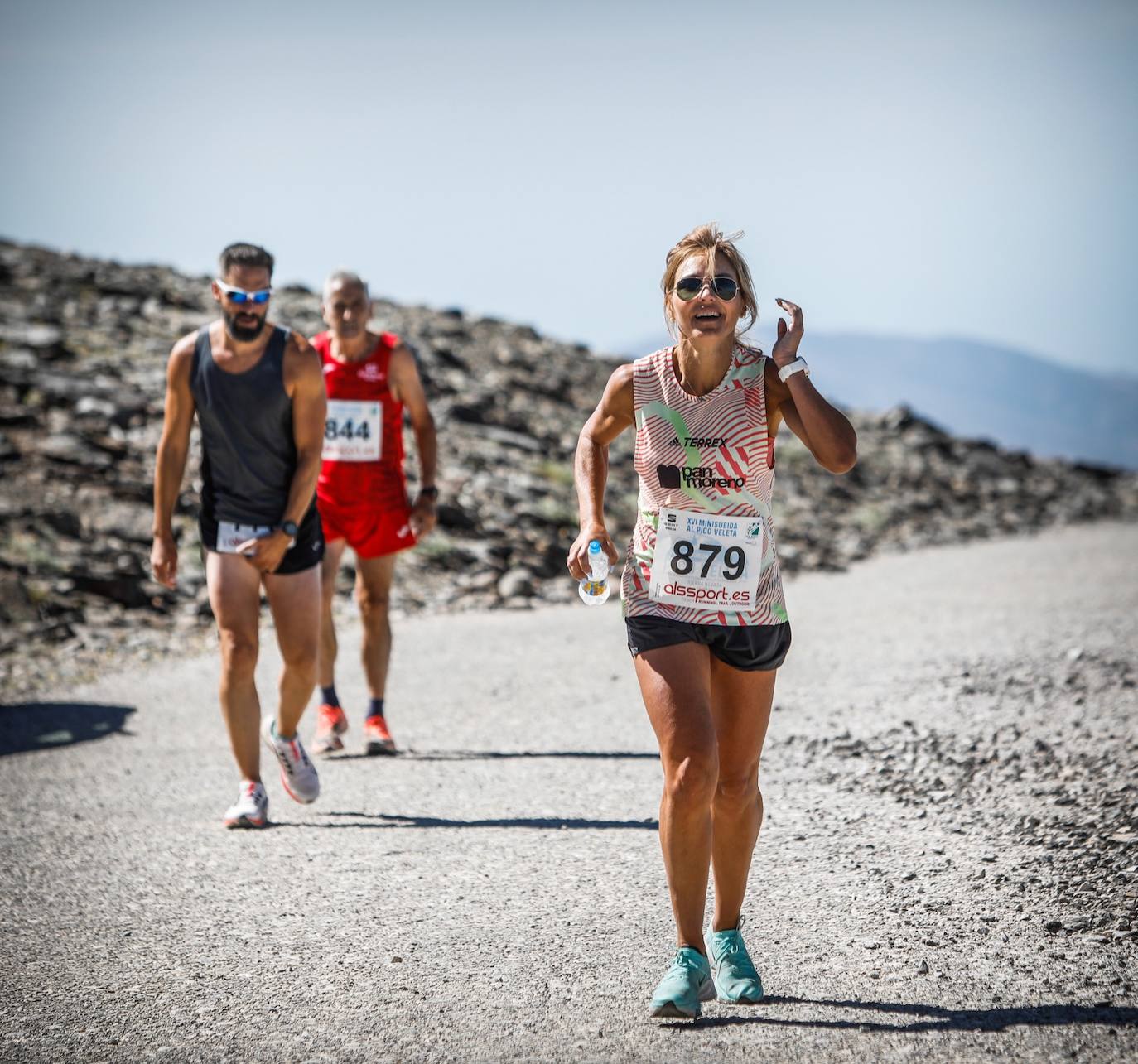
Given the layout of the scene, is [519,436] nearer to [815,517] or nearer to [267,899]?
[815,517]

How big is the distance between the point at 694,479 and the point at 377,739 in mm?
3856

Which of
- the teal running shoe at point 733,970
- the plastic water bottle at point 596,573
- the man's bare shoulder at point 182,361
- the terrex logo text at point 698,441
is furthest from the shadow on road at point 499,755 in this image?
the terrex logo text at point 698,441

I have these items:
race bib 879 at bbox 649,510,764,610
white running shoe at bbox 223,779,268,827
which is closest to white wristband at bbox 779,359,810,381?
race bib 879 at bbox 649,510,764,610

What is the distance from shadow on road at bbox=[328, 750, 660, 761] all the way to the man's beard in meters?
2.67

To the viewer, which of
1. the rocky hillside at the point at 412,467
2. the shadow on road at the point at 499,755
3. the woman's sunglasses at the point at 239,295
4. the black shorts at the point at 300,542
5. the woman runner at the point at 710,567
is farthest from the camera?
the rocky hillside at the point at 412,467

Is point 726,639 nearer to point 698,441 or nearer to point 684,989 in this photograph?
point 698,441

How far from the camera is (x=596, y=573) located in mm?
3857

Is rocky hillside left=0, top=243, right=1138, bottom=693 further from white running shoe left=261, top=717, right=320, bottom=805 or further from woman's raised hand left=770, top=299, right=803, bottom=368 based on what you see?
woman's raised hand left=770, top=299, right=803, bottom=368

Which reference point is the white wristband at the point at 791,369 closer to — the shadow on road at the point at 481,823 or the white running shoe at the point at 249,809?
the shadow on road at the point at 481,823

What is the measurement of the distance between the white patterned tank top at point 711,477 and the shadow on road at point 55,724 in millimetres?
5160

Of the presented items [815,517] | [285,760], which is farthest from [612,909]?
[815,517]

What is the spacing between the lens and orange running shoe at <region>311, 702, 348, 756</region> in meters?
7.20

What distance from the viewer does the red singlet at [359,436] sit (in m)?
7.12

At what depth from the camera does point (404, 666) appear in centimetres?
988
